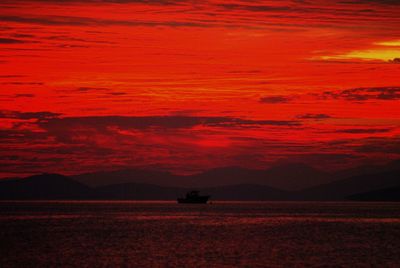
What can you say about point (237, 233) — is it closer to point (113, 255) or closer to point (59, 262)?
point (113, 255)

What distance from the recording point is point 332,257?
8650 cm

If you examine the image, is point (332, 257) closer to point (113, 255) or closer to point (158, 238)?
point (113, 255)

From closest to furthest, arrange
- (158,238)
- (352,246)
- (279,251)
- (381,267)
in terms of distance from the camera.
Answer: (381,267)
(279,251)
(352,246)
(158,238)

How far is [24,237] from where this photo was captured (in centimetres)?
11812

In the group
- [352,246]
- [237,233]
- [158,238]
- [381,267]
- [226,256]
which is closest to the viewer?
[381,267]

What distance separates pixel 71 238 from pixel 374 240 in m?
47.2

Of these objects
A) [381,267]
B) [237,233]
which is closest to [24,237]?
[237,233]

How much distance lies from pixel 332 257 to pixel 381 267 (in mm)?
10665

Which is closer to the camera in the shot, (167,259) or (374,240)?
(167,259)

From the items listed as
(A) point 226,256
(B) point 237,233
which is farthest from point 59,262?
(B) point 237,233

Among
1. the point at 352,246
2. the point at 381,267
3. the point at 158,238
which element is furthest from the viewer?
the point at 158,238

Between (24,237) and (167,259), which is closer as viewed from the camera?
(167,259)

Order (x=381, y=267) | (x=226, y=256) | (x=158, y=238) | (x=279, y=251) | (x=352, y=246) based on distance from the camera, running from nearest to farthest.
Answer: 1. (x=381, y=267)
2. (x=226, y=256)
3. (x=279, y=251)
4. (x=352, y=246)
5. (x=158, y=238)

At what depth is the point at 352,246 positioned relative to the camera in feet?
332
